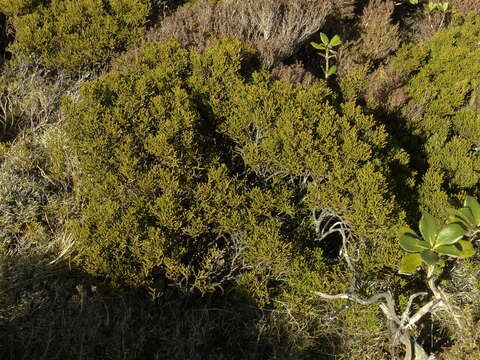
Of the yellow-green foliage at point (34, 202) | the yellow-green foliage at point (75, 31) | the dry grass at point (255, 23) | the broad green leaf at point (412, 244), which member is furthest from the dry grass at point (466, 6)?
the yellow-green foliage at point (34, 202)

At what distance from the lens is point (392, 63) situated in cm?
588

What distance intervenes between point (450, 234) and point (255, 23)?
3759 mm

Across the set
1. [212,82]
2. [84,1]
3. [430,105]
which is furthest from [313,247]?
[84,1]

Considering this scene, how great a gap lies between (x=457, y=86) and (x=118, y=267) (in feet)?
15.4

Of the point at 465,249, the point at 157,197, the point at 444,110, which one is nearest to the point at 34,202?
the point at 157,197

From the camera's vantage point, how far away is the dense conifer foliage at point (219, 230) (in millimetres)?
2994

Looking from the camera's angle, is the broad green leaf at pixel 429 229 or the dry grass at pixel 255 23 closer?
the broad green leaf at pixel 429 229

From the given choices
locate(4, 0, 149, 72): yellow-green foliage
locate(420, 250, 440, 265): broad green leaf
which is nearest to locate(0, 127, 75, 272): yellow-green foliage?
locate(4, 0, 149, 72): yellow-green foliage

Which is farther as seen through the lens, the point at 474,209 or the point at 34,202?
the point at 34,202

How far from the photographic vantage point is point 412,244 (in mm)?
2771

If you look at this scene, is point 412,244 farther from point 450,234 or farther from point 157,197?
point 157,197

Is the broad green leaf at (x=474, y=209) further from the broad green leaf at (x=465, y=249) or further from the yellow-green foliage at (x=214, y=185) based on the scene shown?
the yellow-green foliage at (x=214, y=185)

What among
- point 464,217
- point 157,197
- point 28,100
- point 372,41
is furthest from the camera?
point 372,41

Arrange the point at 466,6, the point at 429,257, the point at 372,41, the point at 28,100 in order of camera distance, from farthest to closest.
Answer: the point at 466,6 → the point at 372,41 → the point at 28,100 → the point at 429,257
